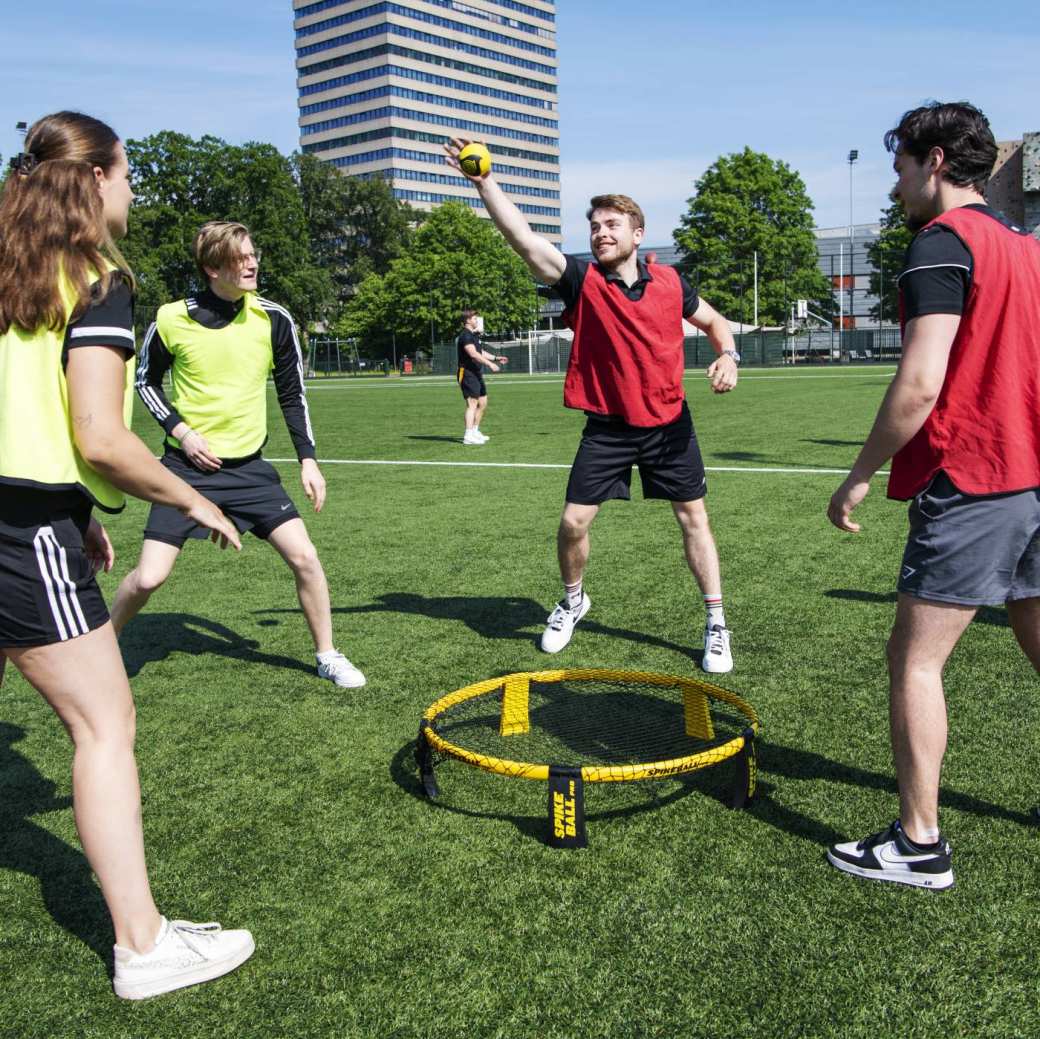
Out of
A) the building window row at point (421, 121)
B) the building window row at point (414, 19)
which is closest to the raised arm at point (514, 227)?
the building window row at point (421, 121)

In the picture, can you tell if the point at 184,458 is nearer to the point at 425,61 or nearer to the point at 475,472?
the point at 475,472

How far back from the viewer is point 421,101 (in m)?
130

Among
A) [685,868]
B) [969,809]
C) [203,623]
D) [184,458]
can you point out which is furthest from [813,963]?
[203,623]

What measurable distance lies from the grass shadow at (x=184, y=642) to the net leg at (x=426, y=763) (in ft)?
A: 5.70

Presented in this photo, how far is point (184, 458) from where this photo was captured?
509 cm

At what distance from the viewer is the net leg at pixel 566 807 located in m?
3.28

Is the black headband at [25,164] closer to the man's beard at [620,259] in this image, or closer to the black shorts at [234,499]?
the black shorts at [234,499]

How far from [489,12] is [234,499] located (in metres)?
151

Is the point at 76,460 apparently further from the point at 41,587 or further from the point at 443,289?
the point at 443,289

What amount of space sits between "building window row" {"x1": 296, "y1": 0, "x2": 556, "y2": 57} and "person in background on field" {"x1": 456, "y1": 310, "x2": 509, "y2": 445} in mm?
123979

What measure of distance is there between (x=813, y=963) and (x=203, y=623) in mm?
4630

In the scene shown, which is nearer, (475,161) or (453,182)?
(475,161)

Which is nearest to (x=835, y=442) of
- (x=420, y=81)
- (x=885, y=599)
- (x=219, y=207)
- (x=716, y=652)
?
(x=885, y=599)

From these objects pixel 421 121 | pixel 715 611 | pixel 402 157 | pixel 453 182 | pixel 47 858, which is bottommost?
pixel 47 858
